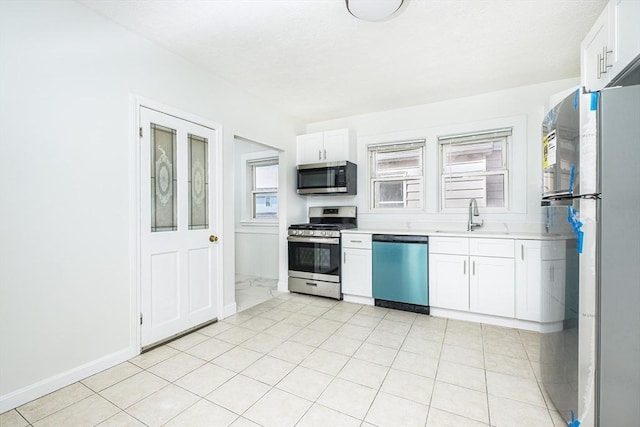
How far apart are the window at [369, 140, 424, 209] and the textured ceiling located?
813 millimetres

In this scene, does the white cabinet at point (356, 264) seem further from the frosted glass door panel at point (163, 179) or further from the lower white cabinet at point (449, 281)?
the frosted glass door panel at point (163, 179)

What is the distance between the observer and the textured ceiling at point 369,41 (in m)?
2.00

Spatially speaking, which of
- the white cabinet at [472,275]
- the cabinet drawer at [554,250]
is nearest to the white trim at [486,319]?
the white cabinet at [472,275]

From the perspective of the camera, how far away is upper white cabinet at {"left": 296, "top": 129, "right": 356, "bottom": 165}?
4023 mm

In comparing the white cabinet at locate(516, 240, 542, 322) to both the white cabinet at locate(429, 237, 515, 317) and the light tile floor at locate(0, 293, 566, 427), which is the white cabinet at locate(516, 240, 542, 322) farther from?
the light tile floor at locate(0, 293, 566, 427)

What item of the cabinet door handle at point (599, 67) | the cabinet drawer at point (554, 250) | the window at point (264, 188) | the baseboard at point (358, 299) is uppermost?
the cabinet door handle at point (599, 67)

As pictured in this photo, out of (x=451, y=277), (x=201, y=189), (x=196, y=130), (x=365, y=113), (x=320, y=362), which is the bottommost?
(x=320, y=362)

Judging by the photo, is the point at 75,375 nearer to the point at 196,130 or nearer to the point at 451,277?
the point at 196,130

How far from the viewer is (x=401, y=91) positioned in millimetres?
3381

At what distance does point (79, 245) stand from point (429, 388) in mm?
2524

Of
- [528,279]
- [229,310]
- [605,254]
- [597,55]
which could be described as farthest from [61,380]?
[597,55]

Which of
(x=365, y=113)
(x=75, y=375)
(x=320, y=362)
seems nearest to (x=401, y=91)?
(x=365, y=113)

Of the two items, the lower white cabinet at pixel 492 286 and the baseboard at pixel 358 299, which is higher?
the lower white cabinet at pixel 492 286

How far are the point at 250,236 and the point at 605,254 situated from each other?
4624 mm
